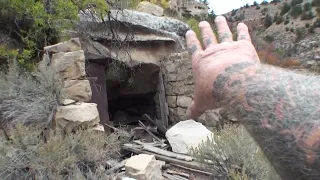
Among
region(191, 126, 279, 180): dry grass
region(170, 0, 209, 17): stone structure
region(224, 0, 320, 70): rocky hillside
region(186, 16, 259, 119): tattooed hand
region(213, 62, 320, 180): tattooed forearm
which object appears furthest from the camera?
region(224, 0, 320, 70): rocky hillside

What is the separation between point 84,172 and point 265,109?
2.73 meters

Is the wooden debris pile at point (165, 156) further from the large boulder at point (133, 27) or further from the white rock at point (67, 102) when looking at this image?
the large boulder at point (133, 27)

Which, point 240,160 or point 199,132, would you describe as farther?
point 199,132

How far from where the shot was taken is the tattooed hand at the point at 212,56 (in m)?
0.80

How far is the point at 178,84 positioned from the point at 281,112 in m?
4.58

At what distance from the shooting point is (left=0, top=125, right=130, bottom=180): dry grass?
9.12 feet

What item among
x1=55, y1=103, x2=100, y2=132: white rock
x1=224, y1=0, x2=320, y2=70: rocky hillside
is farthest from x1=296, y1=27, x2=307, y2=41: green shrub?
x1=55, y1=103, x2=100, y2=132: white rock

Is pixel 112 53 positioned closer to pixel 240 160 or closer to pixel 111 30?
pixel 111 30

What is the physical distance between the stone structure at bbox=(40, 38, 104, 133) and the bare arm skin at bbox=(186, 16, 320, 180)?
9.25ft

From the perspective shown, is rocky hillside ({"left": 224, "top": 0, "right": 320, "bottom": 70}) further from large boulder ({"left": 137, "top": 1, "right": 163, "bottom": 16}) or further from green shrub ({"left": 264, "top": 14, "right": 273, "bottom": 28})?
large boulder ({"left": 137, "top": 1, "right": 163, "bottom": 16})

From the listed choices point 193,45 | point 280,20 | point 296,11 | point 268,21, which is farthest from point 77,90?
point 296,11

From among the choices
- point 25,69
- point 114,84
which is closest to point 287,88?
point 25,69

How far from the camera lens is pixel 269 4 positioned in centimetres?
2558

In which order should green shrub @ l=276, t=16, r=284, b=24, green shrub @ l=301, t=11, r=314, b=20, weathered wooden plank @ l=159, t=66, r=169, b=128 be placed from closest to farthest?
weathered wooden plank @ l=159, t=66, r=169, b=128, green shrub @ l=301, t=11, r=314, b=20, green shrub @ l=276, t=16, r=284, b=24
